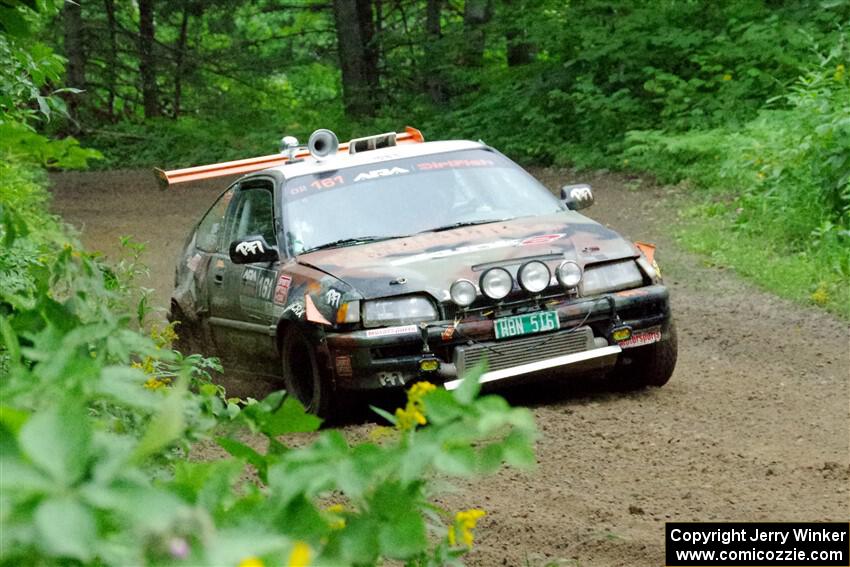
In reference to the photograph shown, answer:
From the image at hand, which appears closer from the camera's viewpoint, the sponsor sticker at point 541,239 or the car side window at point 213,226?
the sponsor sticker at point 541,239

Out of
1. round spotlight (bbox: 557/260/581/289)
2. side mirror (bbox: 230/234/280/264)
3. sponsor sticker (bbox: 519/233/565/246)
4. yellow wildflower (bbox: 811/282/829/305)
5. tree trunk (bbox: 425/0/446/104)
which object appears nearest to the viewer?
round spotlight (bbox: 557/260/581/289)

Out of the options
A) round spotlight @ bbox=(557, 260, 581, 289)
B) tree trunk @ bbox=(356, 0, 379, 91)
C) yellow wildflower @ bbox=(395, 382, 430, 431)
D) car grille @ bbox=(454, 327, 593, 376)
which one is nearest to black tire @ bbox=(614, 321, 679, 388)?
car grille @ bbox=(454, 327, 593, 376)

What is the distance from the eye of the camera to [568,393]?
828cm

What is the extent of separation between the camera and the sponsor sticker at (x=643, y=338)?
25.4 feet

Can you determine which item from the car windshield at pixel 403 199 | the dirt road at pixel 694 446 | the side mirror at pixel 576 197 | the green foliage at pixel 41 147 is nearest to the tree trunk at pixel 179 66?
the dirt road at pixel 694 446

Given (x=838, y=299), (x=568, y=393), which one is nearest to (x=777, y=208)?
(x=838, y=299)

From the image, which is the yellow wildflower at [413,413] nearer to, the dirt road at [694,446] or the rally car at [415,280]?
the dirt road at [694,446]

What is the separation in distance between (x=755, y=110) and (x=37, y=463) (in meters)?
18.3

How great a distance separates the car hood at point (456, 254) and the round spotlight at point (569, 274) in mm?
59

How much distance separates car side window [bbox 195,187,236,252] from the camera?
32.4 feet

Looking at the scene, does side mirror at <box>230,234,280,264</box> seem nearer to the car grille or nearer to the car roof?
the car roof

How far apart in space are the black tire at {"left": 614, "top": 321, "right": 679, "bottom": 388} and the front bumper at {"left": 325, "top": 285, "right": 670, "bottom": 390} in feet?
1.29

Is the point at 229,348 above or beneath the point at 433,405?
beneath

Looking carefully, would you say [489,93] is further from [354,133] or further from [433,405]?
[433,405]
